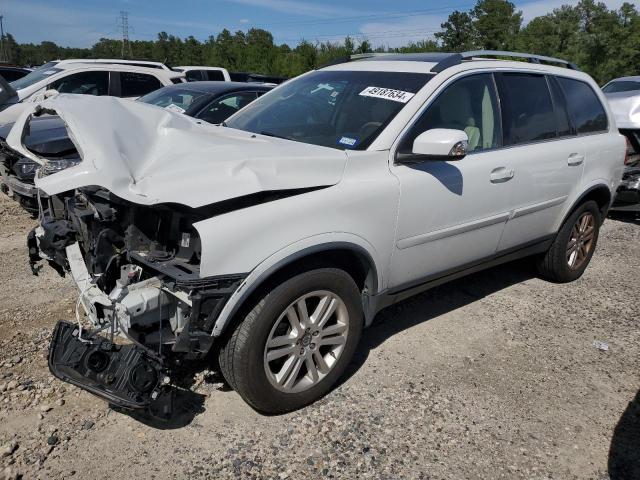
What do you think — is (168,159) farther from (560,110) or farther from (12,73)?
(12,73)

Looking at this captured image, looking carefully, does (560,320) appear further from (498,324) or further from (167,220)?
(167,220)

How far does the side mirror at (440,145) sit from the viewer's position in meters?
2.91

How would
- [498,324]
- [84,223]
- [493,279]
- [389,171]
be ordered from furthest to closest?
[493,279] → [498,324] → [389,171] → [84,223]

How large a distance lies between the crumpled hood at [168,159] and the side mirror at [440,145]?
0.44 m

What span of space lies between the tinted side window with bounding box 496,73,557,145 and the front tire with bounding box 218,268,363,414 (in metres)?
1.81

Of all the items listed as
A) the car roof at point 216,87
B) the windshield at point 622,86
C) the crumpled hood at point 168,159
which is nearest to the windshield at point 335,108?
the crumpled hood at point 168,159

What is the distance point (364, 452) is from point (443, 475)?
1.31 feet

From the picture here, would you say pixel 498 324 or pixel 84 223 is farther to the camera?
pixel 498 324

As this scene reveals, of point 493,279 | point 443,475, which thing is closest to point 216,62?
point 493,279

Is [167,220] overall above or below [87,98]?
below

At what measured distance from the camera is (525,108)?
3.97m

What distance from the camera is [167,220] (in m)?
2.62

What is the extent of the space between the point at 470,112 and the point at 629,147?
512 centimetres

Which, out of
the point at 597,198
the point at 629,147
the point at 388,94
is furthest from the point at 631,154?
the point at 388,94
